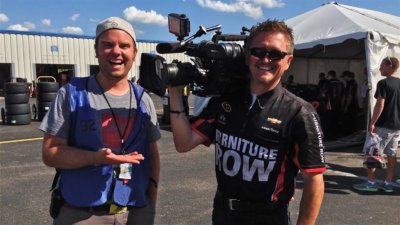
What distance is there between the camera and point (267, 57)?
1930 mm

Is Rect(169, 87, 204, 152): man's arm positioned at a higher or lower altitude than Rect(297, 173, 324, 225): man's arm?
higher

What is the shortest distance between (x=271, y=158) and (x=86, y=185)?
0.94 m

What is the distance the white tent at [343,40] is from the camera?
334 inches

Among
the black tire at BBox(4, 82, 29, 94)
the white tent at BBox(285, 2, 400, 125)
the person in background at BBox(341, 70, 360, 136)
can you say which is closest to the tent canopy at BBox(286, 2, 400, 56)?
the white tent at BBox(285, 2, 400, 125)

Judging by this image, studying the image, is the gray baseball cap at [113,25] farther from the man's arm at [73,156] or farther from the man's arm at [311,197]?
the man's arm at [311,197]

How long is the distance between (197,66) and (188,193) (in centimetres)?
354

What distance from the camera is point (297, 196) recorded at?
5.19 m

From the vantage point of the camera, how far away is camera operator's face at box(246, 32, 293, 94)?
1.93 m

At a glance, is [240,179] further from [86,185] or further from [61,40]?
[61,40]

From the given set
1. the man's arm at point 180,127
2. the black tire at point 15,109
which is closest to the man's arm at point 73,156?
the man's arm at point 180,127

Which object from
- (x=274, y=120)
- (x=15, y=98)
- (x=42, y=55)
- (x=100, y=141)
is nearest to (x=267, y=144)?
(x=274, y=120)

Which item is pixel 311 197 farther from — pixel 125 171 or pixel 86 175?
pixel 86 175

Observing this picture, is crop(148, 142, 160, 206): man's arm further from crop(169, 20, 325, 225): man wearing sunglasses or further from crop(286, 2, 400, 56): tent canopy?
crop(286, 2, 400, 56): tent canopy

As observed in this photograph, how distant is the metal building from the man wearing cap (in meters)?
25.0
